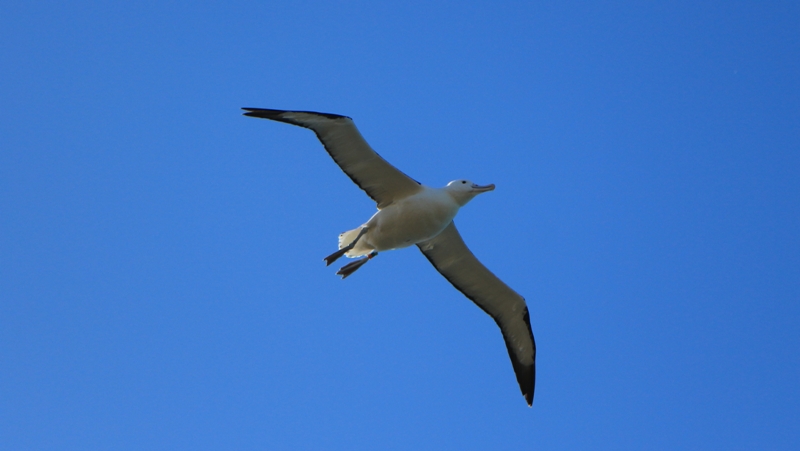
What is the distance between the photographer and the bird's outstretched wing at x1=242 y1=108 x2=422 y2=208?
37.2 ft

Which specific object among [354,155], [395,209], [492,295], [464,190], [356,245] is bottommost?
[492,295]

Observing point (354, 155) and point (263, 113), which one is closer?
point (263, 113)

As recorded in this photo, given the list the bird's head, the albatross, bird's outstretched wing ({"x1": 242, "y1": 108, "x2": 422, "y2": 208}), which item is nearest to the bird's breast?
the albatross

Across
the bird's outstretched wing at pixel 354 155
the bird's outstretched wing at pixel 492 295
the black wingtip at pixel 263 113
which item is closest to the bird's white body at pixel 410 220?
the bird's outstretched wing at pixel 354 155

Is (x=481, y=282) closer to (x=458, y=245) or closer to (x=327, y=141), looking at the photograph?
(x=458, y=245)

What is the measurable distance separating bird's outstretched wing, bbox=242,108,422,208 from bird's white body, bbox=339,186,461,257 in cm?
28

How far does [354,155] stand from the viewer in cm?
1201

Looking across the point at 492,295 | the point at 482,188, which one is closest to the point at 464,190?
the point at 482,188

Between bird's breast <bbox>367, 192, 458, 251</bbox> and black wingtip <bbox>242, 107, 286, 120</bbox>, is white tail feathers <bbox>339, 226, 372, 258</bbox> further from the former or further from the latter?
black wingtip <bbox>242, 107, 286, 120</bbox>

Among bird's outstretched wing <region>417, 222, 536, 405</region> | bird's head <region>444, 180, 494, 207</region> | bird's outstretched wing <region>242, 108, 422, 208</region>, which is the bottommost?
bird's outstretched wing <region>417, 222, 536, 405</region>

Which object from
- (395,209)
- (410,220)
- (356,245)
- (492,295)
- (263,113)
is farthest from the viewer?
(492,295)

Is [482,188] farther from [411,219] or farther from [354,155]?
[354,155]

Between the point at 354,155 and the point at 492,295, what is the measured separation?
12.4ft

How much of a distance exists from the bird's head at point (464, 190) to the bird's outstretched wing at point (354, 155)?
1.85 feet
